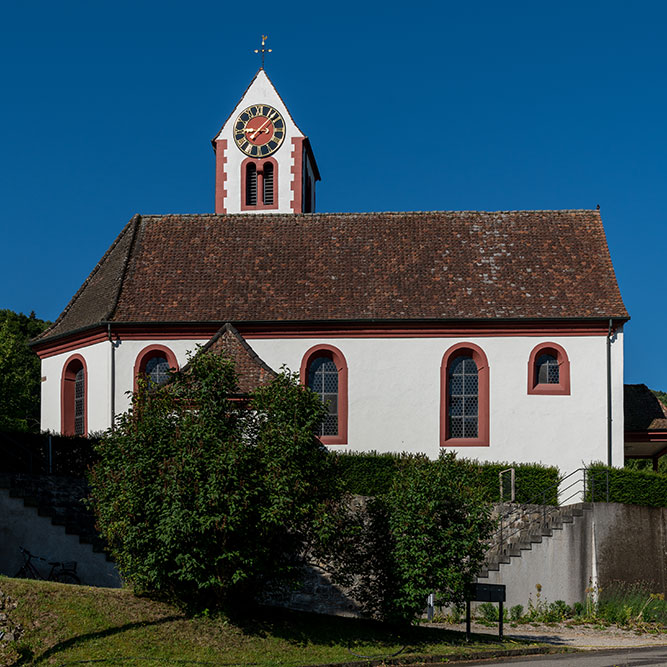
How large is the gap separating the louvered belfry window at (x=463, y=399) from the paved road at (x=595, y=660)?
1193 centimetres

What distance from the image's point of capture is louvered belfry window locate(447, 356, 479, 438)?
31812 mm

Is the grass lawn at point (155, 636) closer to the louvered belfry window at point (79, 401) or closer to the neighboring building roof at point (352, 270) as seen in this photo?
the neighboring building roof at point (352, 270)

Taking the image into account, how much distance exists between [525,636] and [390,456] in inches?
296

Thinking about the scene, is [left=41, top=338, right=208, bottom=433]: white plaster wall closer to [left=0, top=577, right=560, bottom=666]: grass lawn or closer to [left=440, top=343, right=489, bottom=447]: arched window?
[left=440, top=343, right=489, bottom=447]: arched window

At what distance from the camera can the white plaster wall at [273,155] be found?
1821 inches

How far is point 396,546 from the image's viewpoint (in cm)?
1975

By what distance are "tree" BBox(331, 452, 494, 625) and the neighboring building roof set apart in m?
12.2

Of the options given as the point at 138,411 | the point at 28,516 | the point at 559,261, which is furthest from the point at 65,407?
the point at 559,261

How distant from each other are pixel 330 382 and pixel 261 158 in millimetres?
17884

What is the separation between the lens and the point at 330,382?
32438 millimetres

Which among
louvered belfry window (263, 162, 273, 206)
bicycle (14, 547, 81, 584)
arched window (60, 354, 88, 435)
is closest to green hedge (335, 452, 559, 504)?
bicycle (14, 547, 81, 584)

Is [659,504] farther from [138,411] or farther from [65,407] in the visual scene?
[65,407]

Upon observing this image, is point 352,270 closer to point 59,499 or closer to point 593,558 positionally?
point 593,558

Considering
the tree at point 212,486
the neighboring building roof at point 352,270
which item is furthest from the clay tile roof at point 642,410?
the tree at point 212,486
